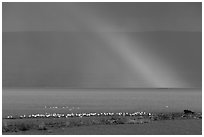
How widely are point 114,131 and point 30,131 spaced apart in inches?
212

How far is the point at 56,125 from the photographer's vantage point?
3341 cm

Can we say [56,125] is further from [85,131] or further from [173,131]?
[173,131]

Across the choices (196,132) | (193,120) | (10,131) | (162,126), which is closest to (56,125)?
(10,131)

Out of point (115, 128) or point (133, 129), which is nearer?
point (133, 129)

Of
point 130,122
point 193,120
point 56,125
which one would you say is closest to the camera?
point 56,125

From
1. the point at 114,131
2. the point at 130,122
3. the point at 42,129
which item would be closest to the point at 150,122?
the point at 130,122

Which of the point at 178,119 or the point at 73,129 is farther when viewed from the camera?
the point at 178,119

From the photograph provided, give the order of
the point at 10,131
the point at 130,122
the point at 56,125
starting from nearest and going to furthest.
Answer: the point at 10,131, the point at 56,125, the point at 130,122

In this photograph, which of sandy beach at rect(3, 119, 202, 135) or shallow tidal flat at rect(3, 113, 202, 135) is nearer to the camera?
sandy beach at rect(3, 119, 202, 135)

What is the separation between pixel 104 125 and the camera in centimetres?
3419

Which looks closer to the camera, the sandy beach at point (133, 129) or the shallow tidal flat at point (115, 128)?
the sandy beach at point (133, 129)

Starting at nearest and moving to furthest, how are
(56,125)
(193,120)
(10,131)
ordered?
(10,131) → (56,125) → (193,120)

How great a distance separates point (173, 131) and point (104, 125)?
5.43 m

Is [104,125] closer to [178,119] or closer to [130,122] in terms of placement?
[130,122]
